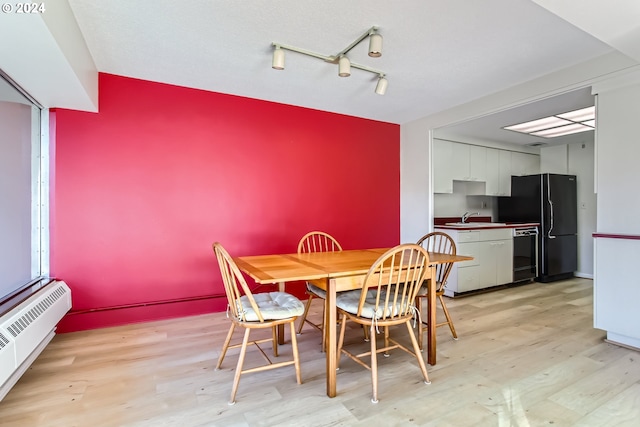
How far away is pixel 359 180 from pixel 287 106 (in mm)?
1283

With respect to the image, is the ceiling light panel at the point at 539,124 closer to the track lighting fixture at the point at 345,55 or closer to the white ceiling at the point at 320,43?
the white ceiling at the point at 320,43

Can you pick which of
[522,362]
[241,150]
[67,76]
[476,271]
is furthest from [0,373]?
[476,271]

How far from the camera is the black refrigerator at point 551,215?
15.4 ft

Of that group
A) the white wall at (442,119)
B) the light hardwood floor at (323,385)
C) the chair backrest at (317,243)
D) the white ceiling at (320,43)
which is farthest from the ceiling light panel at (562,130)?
the chair backrest at (317,243)

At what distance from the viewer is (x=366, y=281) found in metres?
1.83

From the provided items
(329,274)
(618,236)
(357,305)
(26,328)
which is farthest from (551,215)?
(26,328)

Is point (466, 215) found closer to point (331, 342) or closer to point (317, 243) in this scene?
point (317, 243)

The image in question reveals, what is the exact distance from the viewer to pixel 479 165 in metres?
4.75

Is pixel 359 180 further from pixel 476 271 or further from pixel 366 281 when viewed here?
pixel 366 281

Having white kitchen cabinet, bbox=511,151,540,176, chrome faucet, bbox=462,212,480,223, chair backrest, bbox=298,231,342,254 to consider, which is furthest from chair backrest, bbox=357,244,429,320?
white kitchen cabinet, bbox=511,151,540,176

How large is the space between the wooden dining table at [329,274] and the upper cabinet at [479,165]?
2165 mm

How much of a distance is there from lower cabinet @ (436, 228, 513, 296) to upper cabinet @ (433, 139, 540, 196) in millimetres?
726

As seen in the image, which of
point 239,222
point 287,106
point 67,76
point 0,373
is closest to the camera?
point 0,373

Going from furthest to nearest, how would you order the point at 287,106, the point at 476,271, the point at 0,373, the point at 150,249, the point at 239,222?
the point at 476,271 → the point at 287,106 → the point at 239,222 → the point at 150,249 → the point at 0,373
